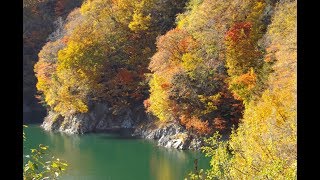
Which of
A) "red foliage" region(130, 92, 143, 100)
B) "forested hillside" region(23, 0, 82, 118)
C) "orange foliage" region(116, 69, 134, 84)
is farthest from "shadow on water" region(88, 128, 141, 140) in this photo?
"forested hillside" region(23, 0, 82, 118)

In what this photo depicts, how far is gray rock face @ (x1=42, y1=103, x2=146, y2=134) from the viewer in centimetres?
4203

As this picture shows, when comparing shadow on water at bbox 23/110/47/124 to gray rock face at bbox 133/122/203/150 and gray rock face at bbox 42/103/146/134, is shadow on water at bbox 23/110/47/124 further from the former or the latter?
gray rock face at bbox 133/122/203/150

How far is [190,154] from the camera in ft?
106

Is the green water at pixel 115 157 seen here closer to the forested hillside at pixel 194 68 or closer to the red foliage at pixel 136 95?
the forested hillside at pixel 194 68

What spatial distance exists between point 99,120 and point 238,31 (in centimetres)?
1555

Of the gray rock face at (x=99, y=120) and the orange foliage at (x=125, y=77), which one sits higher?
the orange foliage at (x=125, y=77)

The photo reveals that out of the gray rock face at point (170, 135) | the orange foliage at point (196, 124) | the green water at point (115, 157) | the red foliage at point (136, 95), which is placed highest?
the red foliage at point (136, 95)

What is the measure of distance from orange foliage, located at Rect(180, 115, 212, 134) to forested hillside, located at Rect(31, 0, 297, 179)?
2.7 inches

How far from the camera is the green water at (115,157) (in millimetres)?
28344

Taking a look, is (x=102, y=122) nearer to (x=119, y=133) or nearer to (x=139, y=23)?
(x=119, y=133)

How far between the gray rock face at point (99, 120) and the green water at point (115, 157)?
62.7 inches

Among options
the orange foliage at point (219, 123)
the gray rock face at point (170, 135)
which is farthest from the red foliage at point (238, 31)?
the gray rock face at point (170, 135)
